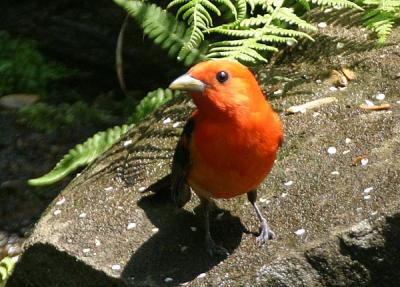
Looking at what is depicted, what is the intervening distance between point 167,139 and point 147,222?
2.01 feet

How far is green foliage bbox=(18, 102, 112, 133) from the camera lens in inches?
257

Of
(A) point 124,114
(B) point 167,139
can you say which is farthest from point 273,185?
(A) point 124,114

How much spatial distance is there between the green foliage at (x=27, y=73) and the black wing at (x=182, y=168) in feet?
9.60

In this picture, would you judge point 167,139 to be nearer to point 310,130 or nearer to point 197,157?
point 310,130

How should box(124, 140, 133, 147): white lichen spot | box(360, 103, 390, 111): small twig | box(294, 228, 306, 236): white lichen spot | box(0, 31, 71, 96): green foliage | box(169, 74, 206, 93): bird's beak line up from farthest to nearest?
box(0, 31, 71, 96): green foliage → box(124, 140, 133, 147): white lichen spot → box(360, 103, 390, 111): small twig → box(294, 228, 306, 236): white lichen spot → box(169, 74, 206, 93): bird's beak

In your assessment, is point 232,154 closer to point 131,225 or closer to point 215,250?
point 215,250

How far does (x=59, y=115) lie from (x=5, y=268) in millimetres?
1652

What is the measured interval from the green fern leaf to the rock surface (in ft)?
0.50

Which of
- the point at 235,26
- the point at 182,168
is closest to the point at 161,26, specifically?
the point at 235,26

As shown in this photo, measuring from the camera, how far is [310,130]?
4.61 m

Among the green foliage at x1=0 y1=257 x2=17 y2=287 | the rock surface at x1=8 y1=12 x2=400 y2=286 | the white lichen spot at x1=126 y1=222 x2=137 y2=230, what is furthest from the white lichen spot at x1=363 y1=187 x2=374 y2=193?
the green foliage at x1=0 y1=257 x2=17 y2=287

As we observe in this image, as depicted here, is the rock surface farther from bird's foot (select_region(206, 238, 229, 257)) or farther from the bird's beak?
the bird's beak

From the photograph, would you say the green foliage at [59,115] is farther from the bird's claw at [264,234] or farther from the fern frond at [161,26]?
the bird's claw at [264,234]

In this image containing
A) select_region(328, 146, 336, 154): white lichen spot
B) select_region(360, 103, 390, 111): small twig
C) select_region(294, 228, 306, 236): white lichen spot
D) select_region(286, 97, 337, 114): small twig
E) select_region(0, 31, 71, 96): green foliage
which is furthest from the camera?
select_region(0, 31, 71, 96): green foliage
